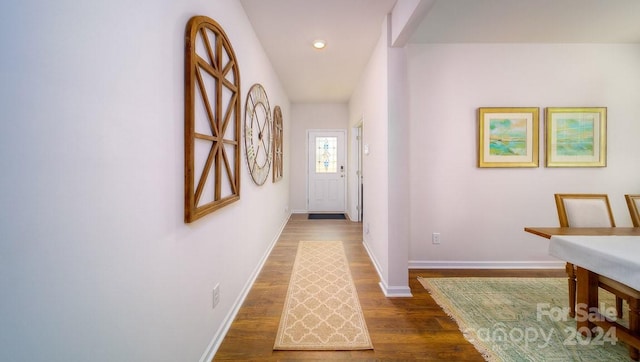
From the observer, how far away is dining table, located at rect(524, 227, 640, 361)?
1.25 m

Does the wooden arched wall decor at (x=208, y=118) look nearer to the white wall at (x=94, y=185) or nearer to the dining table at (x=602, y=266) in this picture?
the white wall at (x=94, y=185)

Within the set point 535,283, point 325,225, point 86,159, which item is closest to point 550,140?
point 535,283

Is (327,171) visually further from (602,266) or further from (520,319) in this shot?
(602,266)


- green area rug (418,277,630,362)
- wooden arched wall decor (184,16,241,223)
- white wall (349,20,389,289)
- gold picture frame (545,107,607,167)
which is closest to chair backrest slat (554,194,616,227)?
green area rug (418,277,630,362)

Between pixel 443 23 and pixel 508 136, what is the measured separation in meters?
1.45

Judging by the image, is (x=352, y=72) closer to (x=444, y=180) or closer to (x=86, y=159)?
(x=444, y=180)

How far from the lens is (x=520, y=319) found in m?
1.85

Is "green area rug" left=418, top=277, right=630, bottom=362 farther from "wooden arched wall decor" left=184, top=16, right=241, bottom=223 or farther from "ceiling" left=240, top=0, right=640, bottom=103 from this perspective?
"ceiling" left=240, top=0, right=640, bottom=103

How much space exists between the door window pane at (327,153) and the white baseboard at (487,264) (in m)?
3.17

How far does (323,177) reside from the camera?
5621mm

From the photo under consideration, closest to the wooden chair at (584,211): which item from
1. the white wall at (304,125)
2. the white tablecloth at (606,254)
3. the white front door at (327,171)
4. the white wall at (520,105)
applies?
the white tablecloth at (606,254)

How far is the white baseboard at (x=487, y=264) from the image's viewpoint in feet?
9.16

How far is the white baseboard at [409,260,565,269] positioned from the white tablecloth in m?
1.27

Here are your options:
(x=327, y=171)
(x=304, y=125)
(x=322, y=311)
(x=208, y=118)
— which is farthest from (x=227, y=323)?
(x=304, y=125)
